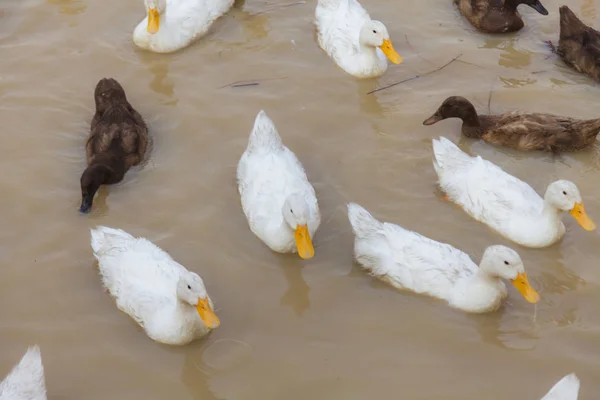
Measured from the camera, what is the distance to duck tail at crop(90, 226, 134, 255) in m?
5.88

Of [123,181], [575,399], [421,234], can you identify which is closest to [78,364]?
[123,181]

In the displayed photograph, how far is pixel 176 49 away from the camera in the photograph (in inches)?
325

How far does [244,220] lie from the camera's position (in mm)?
6496

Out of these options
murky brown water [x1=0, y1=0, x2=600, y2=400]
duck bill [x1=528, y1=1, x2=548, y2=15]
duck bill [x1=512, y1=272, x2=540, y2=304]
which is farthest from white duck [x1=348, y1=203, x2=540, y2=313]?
duck bill [x1=528, y1=1, x2=548, y2=15]

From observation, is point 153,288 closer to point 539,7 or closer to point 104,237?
point 104,237

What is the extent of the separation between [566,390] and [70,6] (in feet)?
21.5

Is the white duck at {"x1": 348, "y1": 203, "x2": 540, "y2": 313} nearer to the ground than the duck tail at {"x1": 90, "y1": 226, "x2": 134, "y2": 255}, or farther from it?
farther from it

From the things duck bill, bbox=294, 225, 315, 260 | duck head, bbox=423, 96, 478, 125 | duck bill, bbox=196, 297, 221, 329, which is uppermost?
duck head, bbox=423, 96, 478, 125

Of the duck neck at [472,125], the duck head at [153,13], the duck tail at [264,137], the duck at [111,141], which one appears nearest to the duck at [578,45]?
the duck neck at [472,125]

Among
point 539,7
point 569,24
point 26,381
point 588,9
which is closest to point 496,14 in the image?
point 539,7

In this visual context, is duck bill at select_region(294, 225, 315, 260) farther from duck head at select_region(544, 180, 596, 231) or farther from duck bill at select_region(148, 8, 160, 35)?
duck bill at select_region(148, 8, 160, 35)

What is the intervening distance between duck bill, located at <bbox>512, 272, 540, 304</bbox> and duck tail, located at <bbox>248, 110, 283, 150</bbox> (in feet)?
7.31

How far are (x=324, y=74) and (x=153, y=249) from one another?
9.85 ft

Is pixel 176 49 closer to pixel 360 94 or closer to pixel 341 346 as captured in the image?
pixel 360 94
